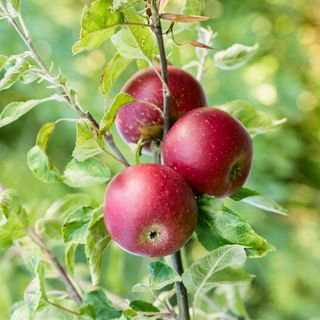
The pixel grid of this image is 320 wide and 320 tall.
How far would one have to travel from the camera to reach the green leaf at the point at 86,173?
1.81 feet

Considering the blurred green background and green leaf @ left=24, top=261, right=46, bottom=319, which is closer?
green leaf @ left=24, top=261, right=46, bottom=319

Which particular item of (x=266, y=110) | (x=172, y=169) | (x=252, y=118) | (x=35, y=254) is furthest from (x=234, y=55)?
(x=266, y=110)

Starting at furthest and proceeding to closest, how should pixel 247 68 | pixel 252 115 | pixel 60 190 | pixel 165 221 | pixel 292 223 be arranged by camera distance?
pixel 292 223 < pixel 247 68 < pixel 60 190 < pixel 252 115 < pixel 165 221

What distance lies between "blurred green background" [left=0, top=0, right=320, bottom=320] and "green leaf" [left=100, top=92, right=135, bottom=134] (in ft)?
3.15

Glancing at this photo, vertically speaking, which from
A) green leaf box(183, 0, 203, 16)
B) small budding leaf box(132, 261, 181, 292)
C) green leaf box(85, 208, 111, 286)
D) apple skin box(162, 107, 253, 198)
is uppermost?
green leaf box(183, 0, 203, 16)

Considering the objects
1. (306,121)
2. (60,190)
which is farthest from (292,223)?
(60,190)

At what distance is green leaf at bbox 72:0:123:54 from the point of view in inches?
18.1

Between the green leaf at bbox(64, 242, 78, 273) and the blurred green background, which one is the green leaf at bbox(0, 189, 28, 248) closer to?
the green leaf at bbox(64, 242, 78, 273)

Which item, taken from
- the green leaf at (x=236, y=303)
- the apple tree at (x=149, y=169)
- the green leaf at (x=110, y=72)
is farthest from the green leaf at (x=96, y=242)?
the green leaf at (x=236, y=303)

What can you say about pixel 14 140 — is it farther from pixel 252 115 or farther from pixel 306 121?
pixel 252 115

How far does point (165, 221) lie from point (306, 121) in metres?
2.22

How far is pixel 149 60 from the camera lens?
1.72 ft

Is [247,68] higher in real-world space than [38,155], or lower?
lower

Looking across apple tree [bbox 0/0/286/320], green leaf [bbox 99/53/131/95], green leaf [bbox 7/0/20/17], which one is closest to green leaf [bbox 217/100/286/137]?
apple tree [bbox 0/0/286/320]
